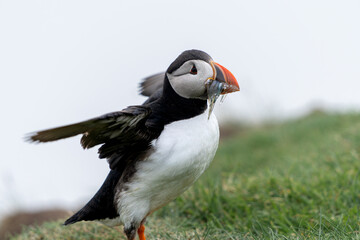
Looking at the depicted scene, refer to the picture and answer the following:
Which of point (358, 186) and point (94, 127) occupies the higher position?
point (94, 127)

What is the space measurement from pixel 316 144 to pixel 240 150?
6.48ft

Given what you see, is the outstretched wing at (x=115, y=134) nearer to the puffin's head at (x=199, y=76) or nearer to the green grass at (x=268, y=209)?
the puffin's head at (x=199, y=76)

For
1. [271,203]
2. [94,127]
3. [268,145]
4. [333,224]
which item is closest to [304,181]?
[271,203]

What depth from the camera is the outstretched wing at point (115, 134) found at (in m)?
2.66

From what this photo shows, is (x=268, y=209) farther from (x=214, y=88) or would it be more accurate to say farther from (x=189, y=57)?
(x=189, y=57)

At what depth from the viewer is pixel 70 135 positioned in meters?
2.72

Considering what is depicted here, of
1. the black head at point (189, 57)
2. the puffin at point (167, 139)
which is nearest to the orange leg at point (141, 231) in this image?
the puffin at point (167, 139)

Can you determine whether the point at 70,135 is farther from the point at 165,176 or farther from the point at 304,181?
the point at 304,181

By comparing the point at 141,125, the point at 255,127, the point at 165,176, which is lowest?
the point at 255,127

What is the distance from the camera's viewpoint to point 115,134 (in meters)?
3.03

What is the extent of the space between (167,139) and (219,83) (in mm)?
509

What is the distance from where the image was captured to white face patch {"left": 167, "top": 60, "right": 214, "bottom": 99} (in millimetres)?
3117

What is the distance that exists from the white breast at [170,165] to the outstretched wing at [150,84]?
43.8 inches

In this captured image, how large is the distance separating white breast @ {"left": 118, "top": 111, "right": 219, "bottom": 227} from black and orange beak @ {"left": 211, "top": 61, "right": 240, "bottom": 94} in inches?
11.2
